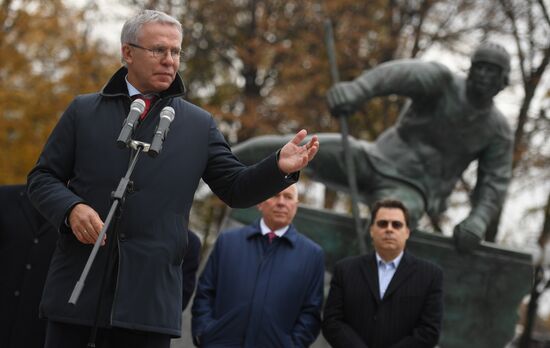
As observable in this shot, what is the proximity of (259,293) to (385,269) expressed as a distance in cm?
76

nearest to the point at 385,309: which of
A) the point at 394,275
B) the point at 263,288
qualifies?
the point at 394,275

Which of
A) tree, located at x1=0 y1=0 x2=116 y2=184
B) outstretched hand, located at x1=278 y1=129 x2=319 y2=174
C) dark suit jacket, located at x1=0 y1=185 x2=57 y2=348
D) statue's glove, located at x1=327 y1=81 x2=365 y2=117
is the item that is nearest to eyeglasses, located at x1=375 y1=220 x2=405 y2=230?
dark suit jacket, located at x1=0 y1=185 x2=57 y2=348

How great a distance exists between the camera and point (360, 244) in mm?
7375

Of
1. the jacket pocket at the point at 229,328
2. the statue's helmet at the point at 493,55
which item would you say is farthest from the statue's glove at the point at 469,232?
the jacket pocket at the point at 229,328

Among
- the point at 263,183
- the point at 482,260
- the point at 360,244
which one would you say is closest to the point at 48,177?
the point at 263,183

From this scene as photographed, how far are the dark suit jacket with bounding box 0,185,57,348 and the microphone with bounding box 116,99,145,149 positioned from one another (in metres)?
2.11

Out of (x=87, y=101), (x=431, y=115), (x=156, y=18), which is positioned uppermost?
(x=431, y=115)

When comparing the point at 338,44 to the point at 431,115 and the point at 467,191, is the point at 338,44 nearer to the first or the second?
the point at 467,191

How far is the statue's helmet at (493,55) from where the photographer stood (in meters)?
6.97

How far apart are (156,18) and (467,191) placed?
12925 mm

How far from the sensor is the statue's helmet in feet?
22.9

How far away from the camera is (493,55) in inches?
275

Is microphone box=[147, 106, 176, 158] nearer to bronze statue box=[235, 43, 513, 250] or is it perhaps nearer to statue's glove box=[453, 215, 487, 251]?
bronze statue box=[235, 43, 513, 250]

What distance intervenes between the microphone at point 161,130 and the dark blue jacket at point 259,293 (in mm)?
2253
